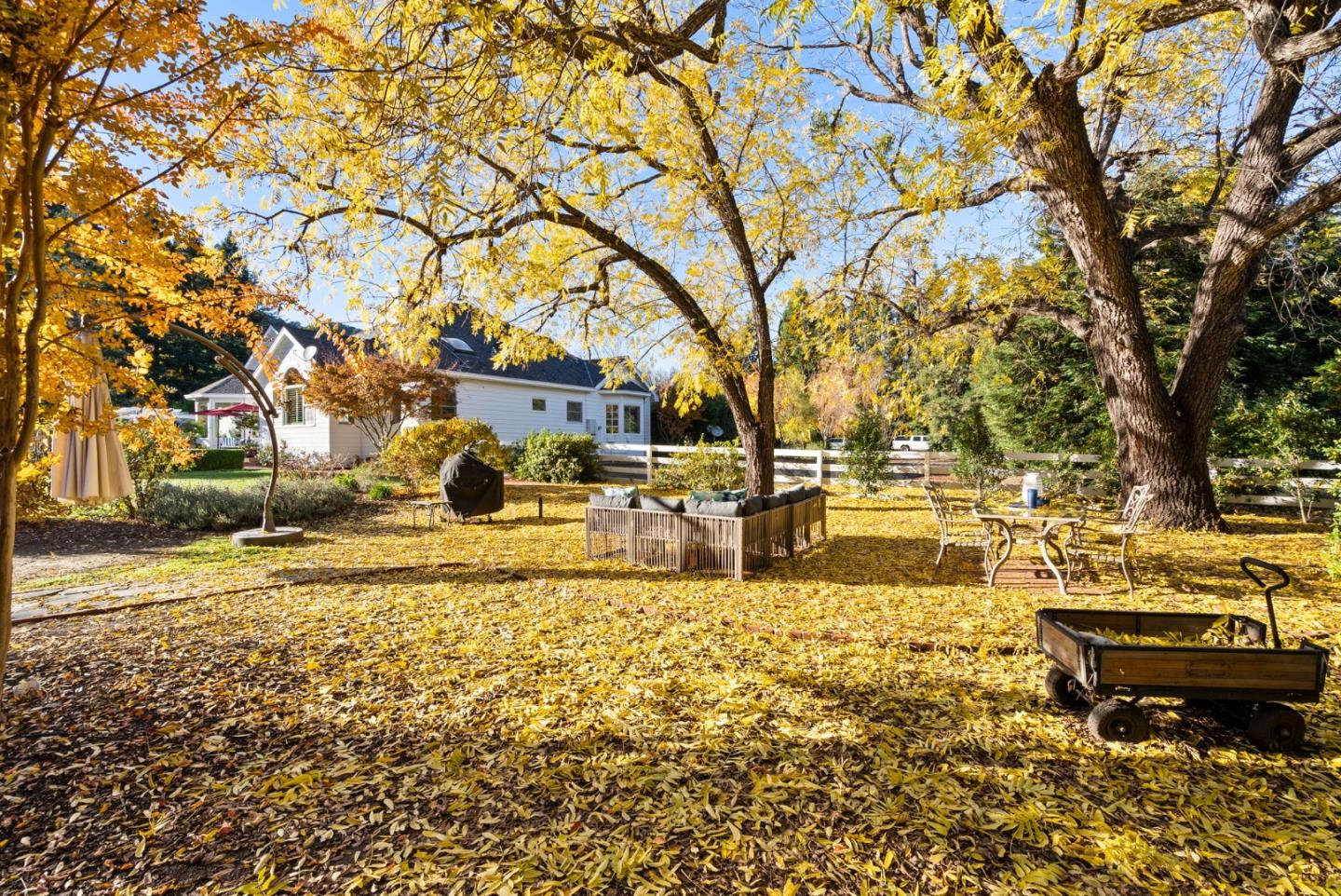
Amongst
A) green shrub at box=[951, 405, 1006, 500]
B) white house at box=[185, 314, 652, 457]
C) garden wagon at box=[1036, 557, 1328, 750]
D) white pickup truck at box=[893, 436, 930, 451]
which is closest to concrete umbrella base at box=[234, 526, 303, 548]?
white house at box=[185, 314, 652, 457]

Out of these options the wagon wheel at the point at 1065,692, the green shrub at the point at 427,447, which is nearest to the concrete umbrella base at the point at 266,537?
the green shrub at the point at 427,447

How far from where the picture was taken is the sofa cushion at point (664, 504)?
287 inches

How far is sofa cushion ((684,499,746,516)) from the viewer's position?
6.93m

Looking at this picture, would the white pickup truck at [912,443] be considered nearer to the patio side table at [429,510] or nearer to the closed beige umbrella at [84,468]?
A: the patio side table at [429,510]

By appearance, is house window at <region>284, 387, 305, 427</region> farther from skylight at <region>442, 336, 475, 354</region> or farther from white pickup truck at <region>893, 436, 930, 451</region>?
white pickup truck at <region>893, 436, 930, 451</region>

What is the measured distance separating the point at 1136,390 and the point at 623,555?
792 centimetres

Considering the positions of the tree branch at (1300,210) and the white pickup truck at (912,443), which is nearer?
the tree branch at (1300,210)

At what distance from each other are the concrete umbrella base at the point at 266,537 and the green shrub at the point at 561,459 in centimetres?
861

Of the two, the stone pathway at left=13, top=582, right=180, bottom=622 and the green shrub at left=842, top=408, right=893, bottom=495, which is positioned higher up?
the green shrub at left=842, top=408, right=893, bottom=495

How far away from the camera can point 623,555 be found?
25.7ft

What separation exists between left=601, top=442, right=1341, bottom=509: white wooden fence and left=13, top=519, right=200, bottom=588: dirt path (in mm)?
10402

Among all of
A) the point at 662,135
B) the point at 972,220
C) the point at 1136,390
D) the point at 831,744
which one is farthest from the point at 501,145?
the point at 1136,390

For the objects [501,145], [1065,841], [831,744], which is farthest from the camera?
[501,145]

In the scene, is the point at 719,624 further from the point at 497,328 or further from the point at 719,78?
the point at 719,78
